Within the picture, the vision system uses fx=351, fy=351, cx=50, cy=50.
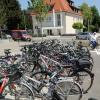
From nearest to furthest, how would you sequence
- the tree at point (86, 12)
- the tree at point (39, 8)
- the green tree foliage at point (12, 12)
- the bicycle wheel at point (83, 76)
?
the bicycle wheel at point (83, 76) < the tree at point (39, 8) < the green tree foliage at point (12, 12) < the tree at point (86, 12)

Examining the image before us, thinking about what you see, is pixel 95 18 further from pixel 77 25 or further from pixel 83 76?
pixel 83 76

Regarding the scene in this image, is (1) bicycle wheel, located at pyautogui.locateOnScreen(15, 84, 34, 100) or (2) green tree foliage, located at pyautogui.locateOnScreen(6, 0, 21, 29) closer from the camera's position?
(1) bicycle wheel, located at pyautogui.locateOnScreen(15, 84, 34, 100)

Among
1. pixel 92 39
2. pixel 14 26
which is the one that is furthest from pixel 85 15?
pixel 92 39

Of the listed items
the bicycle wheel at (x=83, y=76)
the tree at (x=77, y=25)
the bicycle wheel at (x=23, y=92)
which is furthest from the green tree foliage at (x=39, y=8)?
the bicycle wheel at (x=23, y=92)

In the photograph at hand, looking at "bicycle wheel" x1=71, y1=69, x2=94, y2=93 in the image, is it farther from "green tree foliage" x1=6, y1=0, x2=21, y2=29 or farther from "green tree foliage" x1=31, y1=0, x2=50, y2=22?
"green tree foliage" x1=6, y1=0, x2=21, y2=29

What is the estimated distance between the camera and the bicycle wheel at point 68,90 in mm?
7305

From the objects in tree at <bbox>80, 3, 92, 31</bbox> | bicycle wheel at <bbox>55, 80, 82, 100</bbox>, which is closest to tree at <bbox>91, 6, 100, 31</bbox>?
tree at <bbox>80, 3, 92, 31</bbox>

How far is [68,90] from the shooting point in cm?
750

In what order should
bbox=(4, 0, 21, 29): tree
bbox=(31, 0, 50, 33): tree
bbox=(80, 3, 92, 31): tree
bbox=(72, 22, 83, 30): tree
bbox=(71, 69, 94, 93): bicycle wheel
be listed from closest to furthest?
bbox=(71, 69, 94, 93): bicycle wheel < bbox=(31, 0, 50, 33): tree < bbox=(4, 0, 21, 29): tree < bbox=(72, 22, 83, 30): tree < bbox=(80, 3, 92, 31): tree

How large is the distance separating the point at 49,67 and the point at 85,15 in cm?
8230

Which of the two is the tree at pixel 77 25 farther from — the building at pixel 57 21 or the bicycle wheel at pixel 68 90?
the bicycle wheel at pixel 68 90

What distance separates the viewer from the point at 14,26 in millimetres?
62875

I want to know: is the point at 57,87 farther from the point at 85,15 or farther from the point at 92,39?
the point at 85,15

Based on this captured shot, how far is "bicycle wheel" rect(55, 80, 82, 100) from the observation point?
730cm
